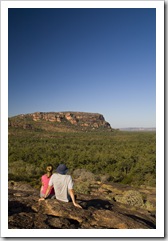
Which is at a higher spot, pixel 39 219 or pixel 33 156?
pixel 39 219

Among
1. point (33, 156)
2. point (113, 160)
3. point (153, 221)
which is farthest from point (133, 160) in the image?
point (153, 221)

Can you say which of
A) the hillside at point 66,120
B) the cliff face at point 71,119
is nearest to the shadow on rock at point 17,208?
the hillside at point 66,120

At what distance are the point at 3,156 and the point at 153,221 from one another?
286 cm

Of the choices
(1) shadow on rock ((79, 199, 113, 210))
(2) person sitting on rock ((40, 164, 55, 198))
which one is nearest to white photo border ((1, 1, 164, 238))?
(2) person sitting on rock ((40, 164, 55, 198))

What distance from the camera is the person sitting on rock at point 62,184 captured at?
Result: 4074 mm

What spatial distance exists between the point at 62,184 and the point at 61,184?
17 mm

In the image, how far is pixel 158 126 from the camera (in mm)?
4676

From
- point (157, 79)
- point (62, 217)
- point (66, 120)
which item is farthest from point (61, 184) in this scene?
point (66, 120)

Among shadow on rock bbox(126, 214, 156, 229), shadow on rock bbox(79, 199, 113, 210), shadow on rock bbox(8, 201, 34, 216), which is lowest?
shadow on rock bbox(126, 214, 156, 229)

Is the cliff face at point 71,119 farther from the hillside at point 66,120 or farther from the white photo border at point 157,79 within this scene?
the white photo border at point 157,79

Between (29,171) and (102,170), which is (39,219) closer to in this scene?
(29,171)

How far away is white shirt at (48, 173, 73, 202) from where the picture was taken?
13.4ft

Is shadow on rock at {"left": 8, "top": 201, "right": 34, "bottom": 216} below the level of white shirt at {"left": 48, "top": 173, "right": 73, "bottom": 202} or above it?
below

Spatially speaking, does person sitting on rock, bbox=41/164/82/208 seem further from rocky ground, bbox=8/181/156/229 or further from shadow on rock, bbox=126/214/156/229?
shadow on rock, bbox=126/214/156/229
